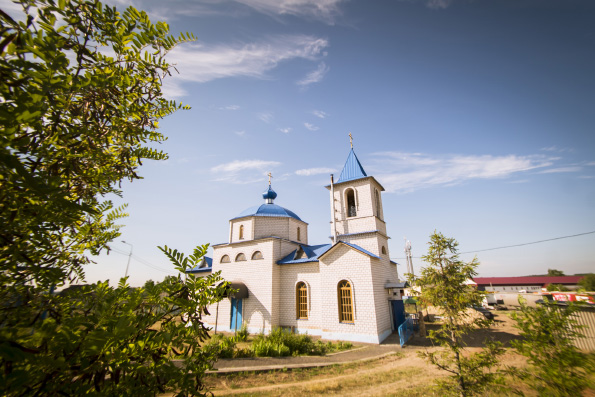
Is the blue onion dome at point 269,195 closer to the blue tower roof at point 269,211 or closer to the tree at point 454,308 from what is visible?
the blue tower roof at point 269,211

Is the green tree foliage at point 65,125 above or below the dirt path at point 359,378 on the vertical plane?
above

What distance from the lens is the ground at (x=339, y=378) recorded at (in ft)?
24.1

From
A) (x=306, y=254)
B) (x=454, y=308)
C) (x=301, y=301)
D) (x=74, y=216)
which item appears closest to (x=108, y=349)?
(x=74, y=216)

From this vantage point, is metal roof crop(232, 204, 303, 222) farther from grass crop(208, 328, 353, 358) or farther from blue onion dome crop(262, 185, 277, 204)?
grass crop(208, 328, 353, 358)

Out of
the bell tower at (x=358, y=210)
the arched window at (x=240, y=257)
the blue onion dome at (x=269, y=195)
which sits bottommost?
the arched window at (x=240, y=257)

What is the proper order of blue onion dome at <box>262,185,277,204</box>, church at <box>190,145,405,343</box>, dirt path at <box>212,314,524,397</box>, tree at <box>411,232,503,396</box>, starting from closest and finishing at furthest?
tree at <box>411,232,503,396</box>, dirt path at <box>212,314,524,397</box>, church at <box>190,145,405,343</box>, blue onion dome at <box>262,185,277,204</box>

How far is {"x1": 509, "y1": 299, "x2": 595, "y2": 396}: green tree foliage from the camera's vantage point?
9.40ft

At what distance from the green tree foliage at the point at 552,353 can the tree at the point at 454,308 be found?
1924 millimetres

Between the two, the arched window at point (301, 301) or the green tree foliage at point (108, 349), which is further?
the arched window at point (301, 301)

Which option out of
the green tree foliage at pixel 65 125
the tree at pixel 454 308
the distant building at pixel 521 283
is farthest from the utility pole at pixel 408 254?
the green tree foliage at pixel 65 125

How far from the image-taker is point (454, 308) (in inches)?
267

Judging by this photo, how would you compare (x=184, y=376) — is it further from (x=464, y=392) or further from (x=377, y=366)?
(x=377, y=366)

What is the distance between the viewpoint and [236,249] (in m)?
19.3

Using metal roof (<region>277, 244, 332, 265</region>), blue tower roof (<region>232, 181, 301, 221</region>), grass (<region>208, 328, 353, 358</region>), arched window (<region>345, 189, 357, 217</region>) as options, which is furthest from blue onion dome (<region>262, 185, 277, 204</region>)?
grass (<region>208, 328, 353, 358</region>)
